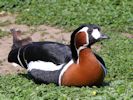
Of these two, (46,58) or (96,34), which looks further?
(46,58)

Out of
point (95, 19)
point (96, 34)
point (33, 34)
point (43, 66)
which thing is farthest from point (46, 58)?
point (95, 19)

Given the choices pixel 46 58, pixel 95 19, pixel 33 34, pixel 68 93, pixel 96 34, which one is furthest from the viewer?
pixel 95 19

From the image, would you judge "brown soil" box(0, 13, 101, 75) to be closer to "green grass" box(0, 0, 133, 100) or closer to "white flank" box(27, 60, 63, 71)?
"green grass" box(0, 0, 133, 100)

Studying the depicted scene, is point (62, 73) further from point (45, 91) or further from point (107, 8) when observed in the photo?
point (107, 8)

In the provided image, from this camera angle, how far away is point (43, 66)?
7.30m

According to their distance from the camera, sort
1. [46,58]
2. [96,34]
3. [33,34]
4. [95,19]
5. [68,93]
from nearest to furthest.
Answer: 1. [68,93]
2. [96,34]
3. [46,58]
4. [33,34]
5. [95,19]

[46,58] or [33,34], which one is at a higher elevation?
[46,58]

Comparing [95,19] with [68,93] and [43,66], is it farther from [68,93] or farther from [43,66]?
[68,93]

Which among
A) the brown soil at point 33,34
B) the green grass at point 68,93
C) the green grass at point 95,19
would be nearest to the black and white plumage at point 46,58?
the green grass at point 95,19

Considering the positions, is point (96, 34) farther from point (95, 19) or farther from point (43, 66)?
point (95, 19)

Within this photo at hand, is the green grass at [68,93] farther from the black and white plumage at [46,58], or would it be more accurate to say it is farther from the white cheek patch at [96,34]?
the white cheek patch at [96,34]

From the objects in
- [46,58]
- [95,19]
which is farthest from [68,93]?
[95,19]

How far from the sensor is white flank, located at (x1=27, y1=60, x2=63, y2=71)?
7.13 meters

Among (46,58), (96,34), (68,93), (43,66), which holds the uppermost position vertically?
(96,34)
